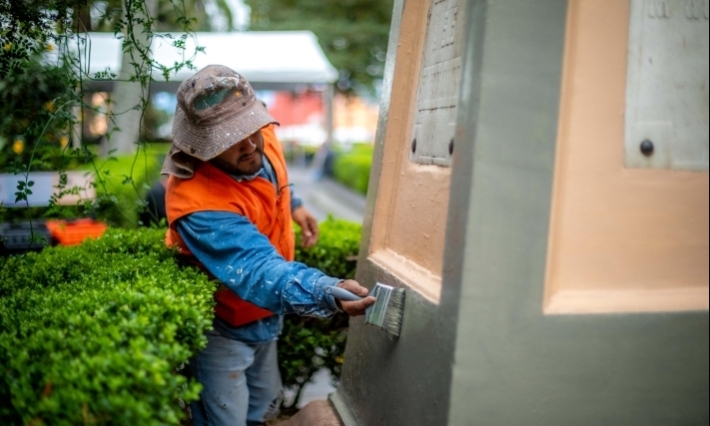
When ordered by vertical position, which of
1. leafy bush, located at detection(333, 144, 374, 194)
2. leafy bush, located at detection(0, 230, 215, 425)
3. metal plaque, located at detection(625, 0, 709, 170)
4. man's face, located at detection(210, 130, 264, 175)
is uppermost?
leafy bush, located at detection(333, 144, 374, 194)

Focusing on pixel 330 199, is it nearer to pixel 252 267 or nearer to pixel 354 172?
pixel 354 172

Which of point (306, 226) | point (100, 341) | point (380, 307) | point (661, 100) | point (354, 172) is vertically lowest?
point (100, 341)

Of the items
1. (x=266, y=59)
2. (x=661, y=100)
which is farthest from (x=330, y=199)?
(x=661, y=100)

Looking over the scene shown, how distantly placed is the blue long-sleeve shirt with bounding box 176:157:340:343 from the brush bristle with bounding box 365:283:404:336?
0.15m

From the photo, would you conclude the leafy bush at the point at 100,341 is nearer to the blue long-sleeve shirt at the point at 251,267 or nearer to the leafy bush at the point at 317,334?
the blue long-sleeve shirt at the point at 251,267

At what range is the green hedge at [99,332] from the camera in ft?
6.63

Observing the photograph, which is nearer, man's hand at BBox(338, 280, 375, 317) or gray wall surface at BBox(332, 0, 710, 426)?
gray wall surface at BBox(332, 0, 710, 426)

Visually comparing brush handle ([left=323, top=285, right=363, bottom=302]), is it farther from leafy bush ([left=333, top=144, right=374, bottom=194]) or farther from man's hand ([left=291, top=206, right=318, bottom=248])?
leafy bush ([left=333, top=144, right=374, bottom=194])

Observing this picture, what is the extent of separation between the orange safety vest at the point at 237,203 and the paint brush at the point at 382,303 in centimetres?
70

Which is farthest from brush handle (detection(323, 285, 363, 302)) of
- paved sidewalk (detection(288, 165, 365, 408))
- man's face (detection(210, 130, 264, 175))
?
paved sidewalk (detection(288, 165, 365, 408))

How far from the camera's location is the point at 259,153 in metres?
3.29

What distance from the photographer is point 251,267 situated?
2.97 metres

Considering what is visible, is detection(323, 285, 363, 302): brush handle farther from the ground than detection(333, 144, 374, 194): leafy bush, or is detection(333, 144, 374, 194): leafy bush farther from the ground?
detection(333, 144, 374, 194): leafy bush

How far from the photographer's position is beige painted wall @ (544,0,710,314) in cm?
235
